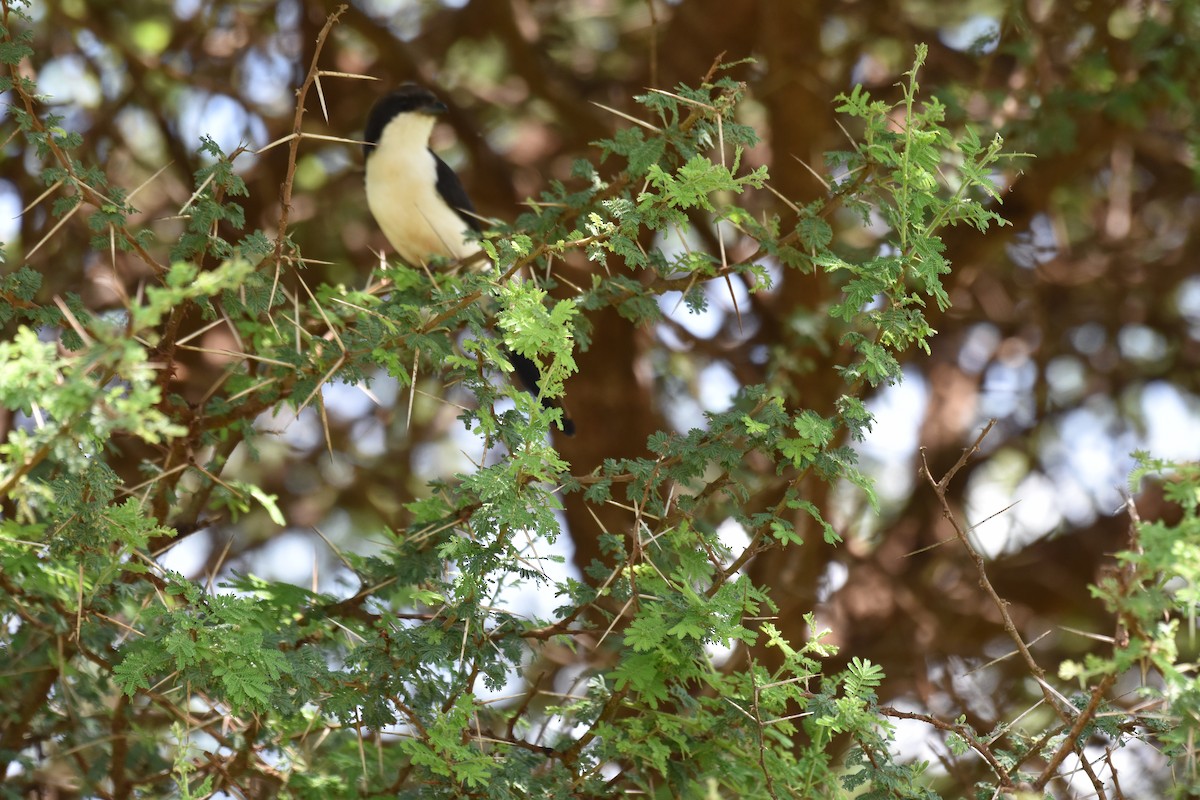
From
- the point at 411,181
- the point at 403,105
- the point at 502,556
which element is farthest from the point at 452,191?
the point at 502,556

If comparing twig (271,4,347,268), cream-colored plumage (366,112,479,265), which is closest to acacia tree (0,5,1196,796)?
twig (271,4,347,268)

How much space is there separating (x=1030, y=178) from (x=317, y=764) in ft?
11.3

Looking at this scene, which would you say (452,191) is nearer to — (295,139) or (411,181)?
(411,181)

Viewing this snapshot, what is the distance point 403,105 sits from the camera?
486 centimetres

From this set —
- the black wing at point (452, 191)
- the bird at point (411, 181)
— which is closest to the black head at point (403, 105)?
the bird at point (411, 181)

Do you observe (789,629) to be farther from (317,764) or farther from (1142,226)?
(1142,226)

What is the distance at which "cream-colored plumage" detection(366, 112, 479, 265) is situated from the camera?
482cm

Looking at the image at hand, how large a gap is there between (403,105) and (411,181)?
11.1 inches

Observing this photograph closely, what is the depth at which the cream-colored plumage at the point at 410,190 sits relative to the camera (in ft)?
15.8

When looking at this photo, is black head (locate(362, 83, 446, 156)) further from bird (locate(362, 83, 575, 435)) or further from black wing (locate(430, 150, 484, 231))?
black wing (locate(430, 150, 484, 231))

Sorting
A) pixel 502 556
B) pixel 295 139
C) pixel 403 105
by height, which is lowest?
pixel 502 556

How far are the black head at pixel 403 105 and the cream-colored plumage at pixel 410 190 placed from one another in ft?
0.07

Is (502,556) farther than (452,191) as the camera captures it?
No

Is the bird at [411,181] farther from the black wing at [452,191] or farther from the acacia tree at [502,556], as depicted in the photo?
the acacia tree at [502,556]
